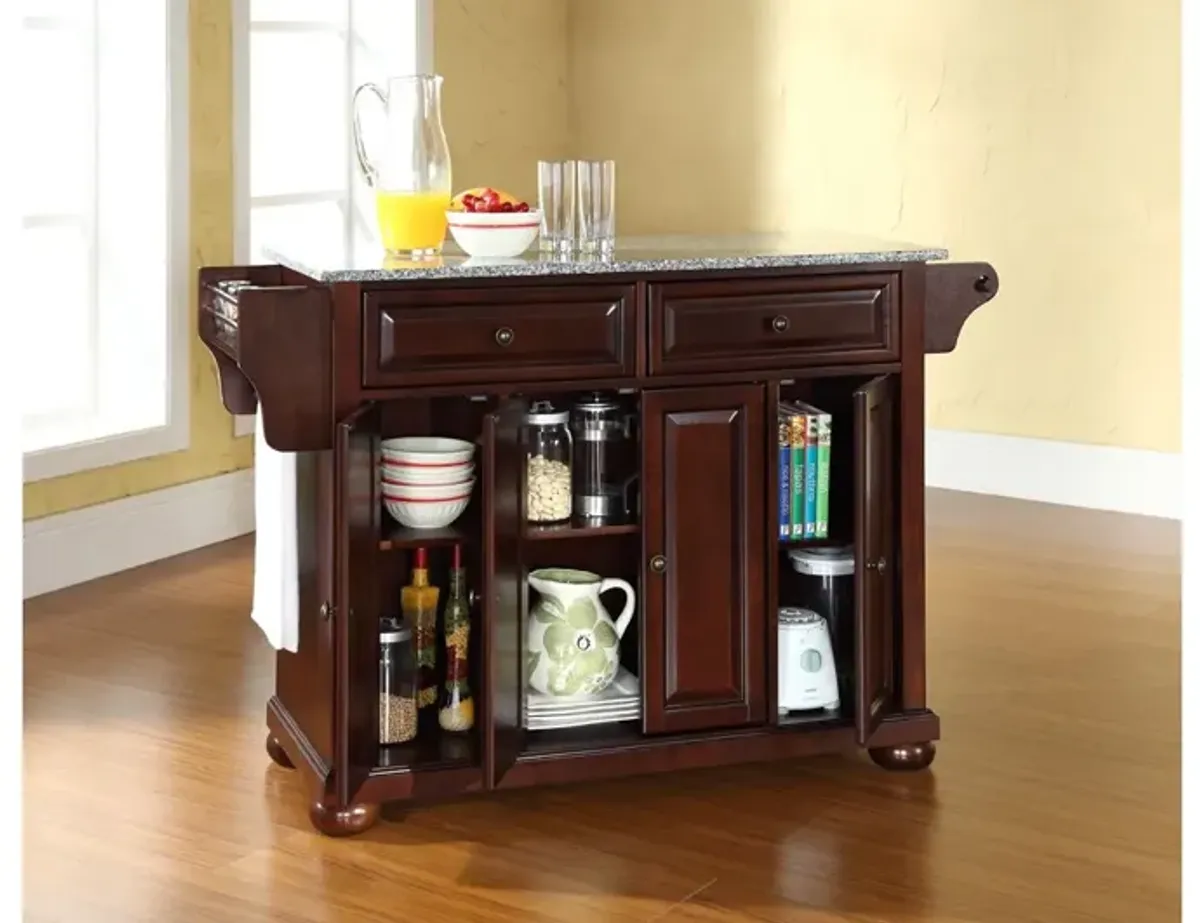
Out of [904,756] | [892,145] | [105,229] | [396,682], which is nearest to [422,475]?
[396,682]

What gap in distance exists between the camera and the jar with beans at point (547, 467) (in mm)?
2600

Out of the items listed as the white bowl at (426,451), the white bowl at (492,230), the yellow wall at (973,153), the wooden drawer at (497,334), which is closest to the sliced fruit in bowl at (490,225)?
the white bowl at (492,230)

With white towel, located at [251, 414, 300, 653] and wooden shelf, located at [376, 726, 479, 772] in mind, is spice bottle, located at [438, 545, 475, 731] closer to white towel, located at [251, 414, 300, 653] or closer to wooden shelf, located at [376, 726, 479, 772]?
wooden shelf, located at [376, 726, 479, 772]

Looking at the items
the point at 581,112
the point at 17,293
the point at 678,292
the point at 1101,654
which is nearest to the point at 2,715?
the point at 17,293

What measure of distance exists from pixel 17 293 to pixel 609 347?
6.46ft

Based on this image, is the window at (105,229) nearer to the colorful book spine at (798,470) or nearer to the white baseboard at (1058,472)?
the colorful book spine at (798,470)

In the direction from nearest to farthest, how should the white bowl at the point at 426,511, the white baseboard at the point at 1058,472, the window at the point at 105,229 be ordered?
1. the white bowl at the point at 426,511
2. the window at the point at 105,229
3. the white baseboard at the point at 1058,472

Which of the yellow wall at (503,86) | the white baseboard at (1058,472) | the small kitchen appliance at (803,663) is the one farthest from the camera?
the yellow wall at (503,86)

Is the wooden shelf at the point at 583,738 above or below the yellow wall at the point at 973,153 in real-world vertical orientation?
below

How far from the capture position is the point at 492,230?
8.59ft

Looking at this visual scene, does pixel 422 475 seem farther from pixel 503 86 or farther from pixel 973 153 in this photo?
pixel 503 86

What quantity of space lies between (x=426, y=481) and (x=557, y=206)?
0.50 m

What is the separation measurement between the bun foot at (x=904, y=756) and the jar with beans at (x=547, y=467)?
0.66 metres

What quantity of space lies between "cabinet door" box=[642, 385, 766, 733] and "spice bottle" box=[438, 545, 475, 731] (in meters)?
0.27
